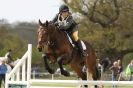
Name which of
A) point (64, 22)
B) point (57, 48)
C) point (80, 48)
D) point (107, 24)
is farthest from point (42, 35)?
point (107, 24)

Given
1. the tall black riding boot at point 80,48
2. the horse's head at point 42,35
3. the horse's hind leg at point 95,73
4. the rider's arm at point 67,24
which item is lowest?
the horse's hind leg at point 95,73

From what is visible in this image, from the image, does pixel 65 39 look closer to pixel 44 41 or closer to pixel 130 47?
pixel 44 41

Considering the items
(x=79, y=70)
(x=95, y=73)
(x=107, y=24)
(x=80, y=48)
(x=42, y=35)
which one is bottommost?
(x=95, y=73)

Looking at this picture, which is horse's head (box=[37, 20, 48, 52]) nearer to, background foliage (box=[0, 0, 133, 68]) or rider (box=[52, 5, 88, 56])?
rider (box=[52, 5, 88, 56])

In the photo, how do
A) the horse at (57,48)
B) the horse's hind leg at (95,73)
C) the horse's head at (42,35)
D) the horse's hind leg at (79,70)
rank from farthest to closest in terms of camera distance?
the horse's hind leg at (95,73) < the horse's hind leg at (79,70) < the horse at (57,48) < the horse's head at (42,35)

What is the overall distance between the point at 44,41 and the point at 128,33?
32852 mm

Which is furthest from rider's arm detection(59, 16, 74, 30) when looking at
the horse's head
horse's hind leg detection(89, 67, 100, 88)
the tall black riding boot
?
horse's hind leg detection(89, 67, 100, 88)

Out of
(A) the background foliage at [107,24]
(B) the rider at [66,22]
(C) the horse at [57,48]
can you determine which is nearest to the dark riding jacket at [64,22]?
(B) the rider at [66,22]

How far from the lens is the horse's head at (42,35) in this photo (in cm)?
970

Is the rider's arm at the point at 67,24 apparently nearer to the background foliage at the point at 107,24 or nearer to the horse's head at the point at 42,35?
the horse's head at the point at 42,35

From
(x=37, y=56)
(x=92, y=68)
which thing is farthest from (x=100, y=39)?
(x=92, y=68)

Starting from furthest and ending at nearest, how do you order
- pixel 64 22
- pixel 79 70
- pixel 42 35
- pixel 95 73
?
1. pixel 95 73
2. pixel 79 70
3. pixel 64 22
4. pixel 42 35

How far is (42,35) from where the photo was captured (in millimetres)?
9891

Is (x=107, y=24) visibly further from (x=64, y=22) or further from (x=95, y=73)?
(x=64, y=22)
